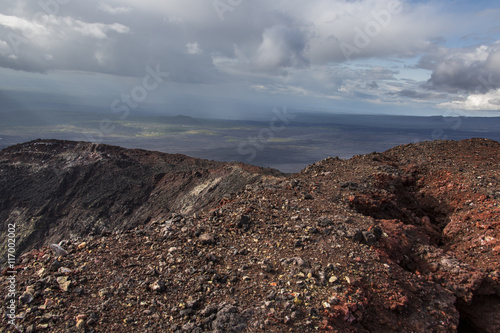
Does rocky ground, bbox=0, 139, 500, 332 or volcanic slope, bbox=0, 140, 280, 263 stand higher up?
rocky ground, bbox=0, 139, 500, 332

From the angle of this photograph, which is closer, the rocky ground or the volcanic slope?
the rocky ground

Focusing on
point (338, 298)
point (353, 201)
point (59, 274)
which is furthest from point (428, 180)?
point (59, 274)

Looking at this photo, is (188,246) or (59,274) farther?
(188,246)

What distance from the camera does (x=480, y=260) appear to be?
30.5 feet

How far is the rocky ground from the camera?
237 inches

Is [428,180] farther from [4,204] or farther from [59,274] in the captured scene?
[4,204]

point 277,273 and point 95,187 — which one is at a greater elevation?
point 277,273

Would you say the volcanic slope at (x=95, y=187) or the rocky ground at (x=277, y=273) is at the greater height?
the rocky ground at (x=277, y=273)

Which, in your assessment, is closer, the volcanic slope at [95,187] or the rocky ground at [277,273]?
the rocky ground at [277,273]

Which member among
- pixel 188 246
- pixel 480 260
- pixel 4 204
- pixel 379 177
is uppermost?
pixel 379 177

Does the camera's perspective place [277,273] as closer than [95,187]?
Yes

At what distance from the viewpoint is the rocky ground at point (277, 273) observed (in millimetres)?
6012

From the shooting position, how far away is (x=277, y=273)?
23.4ft

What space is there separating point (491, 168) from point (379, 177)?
622 cm
